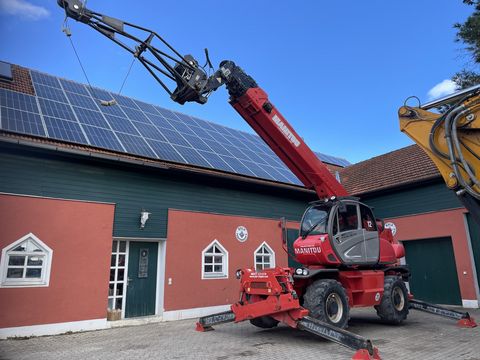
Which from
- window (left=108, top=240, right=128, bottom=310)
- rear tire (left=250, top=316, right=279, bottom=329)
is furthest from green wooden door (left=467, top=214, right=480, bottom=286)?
window (left=108, top=240, right=128, bottom=310)

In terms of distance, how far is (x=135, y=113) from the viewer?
13.9 metres

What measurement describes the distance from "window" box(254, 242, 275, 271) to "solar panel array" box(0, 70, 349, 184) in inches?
104

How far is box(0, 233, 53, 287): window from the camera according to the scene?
27.2 feet

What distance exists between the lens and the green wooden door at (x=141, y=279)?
33.6ft

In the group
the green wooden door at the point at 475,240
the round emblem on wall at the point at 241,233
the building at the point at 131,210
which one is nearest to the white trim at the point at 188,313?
the building at the point at 131,210

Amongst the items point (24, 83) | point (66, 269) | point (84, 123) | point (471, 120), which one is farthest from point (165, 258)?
point (471, 120)

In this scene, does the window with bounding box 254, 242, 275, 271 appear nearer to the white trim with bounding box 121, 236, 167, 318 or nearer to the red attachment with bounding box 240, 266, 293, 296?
the white trim with bounding box 121, 236, 167, 318

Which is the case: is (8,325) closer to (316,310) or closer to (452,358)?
(316,310)

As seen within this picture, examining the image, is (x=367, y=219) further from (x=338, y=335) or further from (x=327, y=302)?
(x=338, y=335)

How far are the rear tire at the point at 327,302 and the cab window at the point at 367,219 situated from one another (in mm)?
2164

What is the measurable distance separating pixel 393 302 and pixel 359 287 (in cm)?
130

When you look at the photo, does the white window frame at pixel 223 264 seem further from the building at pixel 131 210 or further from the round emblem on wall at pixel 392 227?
the round emblem on wall at pixel 392 227

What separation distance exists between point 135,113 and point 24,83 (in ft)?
12.3

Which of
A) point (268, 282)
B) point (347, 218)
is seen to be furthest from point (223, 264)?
point (268, 282)
